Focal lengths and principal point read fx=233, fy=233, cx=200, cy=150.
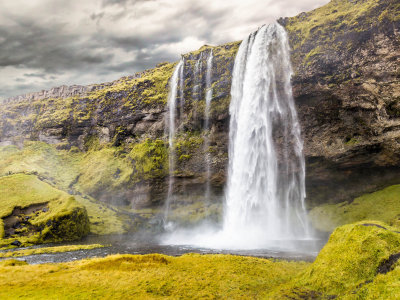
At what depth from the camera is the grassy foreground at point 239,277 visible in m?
7.82

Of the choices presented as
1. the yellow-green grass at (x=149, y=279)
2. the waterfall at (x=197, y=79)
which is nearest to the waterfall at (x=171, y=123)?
the waterfall at (x=197, y=79)

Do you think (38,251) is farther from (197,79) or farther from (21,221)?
(197,79)

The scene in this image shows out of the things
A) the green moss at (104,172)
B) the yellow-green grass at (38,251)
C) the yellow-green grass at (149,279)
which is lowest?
the yellow-green grass at (38,251)

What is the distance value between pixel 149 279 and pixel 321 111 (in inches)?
1269

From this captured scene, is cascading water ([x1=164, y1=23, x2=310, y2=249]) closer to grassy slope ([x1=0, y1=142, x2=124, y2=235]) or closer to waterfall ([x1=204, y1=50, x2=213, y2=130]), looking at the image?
waterfall ([x1=204, y1=50, x2=213, y2=130])

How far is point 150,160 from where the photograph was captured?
51062 mm

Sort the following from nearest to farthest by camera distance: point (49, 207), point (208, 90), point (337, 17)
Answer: point (337, 17) < point (49, 207) < point (208, 90)

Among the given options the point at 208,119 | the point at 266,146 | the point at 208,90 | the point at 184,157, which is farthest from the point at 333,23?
the point at 184,157

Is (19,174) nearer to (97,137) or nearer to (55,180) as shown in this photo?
(55,180)

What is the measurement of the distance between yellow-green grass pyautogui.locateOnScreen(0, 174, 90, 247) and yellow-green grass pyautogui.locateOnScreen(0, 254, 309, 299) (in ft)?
85.0

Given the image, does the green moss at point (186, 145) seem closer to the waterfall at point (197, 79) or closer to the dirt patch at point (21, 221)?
the waterfall at point (197, 79)

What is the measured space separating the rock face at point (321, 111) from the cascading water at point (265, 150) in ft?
6.38

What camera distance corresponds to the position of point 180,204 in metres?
49.2

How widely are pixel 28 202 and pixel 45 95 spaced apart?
87129 mm
